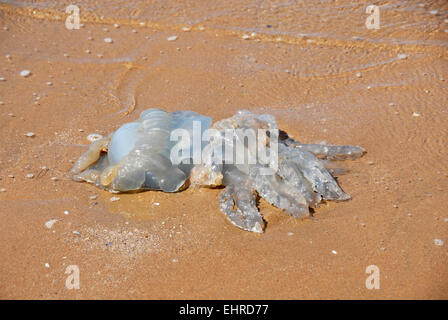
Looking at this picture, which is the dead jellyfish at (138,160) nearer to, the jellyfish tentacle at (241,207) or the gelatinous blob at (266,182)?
the gelatinous blob at (266,182)

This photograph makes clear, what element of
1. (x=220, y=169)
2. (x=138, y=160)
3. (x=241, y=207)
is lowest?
(x=241, y=207)

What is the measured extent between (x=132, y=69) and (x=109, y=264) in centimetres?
253

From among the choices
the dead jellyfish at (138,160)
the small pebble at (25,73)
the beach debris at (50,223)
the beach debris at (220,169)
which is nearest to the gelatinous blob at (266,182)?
the beach debris at (220,169)

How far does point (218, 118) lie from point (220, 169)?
91 centimetres

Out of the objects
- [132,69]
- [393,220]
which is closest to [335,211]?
[393,220]

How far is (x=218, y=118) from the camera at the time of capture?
12.8 feet

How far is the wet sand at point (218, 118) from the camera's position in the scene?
2561 millimetres

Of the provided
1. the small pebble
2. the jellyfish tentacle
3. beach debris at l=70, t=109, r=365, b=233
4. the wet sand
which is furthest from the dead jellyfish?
the small pebble

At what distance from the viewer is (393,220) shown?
292cm

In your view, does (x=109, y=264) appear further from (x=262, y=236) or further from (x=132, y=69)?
(x=132, y=69)

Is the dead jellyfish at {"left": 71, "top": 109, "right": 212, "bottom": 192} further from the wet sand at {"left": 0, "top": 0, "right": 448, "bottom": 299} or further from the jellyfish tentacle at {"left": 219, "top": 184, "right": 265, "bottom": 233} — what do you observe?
the jellyfish tentacle at {"left": 219, "top": 184, "right": 265, "bottom": 233}

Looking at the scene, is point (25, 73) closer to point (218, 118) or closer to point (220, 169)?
point (218, 118)

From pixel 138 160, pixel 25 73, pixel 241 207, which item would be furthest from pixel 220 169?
pixel 25 73

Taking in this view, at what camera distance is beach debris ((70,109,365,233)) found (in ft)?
9.81
